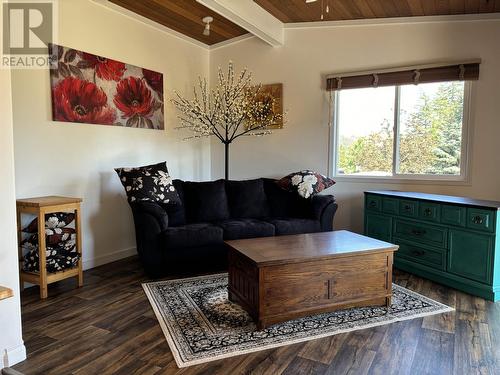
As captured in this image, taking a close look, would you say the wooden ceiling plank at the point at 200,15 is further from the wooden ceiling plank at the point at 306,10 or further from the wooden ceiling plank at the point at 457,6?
the wooden ceiling plank at the point at 457,6

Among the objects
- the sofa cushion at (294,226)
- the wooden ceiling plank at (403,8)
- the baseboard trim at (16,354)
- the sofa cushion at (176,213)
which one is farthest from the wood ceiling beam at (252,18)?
the baseboard trim at (16,354)

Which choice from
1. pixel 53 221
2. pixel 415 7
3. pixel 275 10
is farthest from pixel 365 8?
pixel 53 221

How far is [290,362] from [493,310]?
5.71ft

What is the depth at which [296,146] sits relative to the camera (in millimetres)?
4809

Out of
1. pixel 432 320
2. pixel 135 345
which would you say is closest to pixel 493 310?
pixel 432 320

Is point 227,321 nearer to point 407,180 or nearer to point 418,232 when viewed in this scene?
point 418,232

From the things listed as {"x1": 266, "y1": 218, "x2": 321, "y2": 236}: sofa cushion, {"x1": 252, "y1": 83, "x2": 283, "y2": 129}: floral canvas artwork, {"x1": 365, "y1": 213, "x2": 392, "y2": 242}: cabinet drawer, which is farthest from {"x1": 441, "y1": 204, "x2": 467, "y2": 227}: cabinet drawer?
{"x1": 252, "y1": 83, "x2": 283, "y2": 129}: floral canvas artwork

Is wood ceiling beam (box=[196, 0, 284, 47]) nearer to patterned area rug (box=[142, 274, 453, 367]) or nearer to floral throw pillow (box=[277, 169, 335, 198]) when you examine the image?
floral throw pillow (box=[277, 169, 335, 198])

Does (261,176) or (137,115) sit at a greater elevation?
(137,115)

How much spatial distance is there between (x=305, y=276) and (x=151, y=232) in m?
1.60

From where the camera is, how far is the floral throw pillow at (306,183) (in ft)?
13.7

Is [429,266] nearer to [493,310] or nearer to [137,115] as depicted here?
[493,310]

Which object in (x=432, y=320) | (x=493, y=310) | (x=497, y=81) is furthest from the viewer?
(x=497, y=81)

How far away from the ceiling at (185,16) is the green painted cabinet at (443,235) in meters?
2.67
